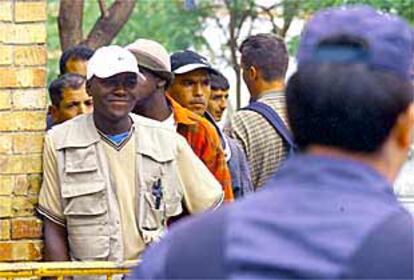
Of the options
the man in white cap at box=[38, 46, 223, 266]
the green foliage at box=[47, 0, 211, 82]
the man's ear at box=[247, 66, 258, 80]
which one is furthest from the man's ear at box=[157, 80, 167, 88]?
the green foliage at box=[47, 0, 211, 82]

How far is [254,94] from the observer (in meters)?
5.81

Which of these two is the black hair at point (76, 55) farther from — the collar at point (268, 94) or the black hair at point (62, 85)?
the collar at point (268, 94)

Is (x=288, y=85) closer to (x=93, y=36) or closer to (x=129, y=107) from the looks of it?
(x=129, y=107)

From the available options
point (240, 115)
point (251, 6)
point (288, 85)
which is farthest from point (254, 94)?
point (251, 6)

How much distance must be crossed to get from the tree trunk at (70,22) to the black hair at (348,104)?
26.1ft

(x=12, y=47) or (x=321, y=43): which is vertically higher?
(x=321, y=43)

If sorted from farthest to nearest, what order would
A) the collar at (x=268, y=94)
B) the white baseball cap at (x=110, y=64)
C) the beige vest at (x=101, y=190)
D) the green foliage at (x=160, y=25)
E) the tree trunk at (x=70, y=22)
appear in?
the green foliage at (x=160, y=25) → the tree trunk at (x=70, y=22) → the collar at (x=268, y=94) → the white baseball cap at (x=110, y=64) → the beige vest at (x=101, y=190)

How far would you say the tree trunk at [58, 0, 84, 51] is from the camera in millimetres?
9867

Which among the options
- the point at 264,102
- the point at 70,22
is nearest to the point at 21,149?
the point at 264,102

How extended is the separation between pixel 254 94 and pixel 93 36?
4285 millimetres

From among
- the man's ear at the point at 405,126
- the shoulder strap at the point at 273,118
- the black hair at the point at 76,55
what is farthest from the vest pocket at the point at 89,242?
the black hair at the point at 76,55

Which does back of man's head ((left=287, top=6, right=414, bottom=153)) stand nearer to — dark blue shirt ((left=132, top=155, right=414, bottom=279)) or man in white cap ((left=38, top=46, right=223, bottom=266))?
dark blue shirt ((left=132, top=155, right=414, bottom=279))

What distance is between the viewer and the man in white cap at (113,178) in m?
4.44

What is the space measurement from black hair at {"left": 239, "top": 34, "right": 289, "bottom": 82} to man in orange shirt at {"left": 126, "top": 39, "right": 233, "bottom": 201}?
2.33 feet
